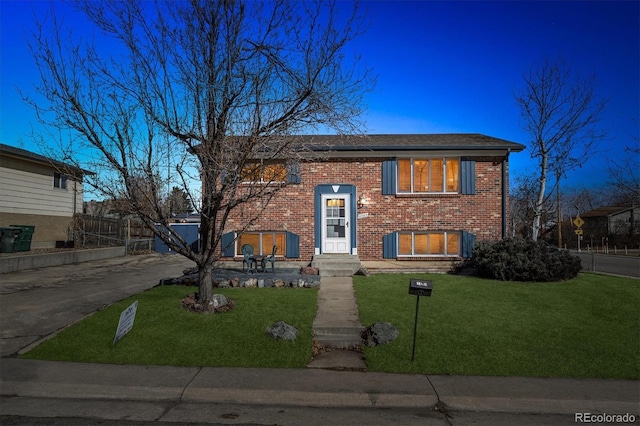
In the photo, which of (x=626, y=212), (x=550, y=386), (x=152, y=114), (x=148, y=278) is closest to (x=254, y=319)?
(x=152, y=114)

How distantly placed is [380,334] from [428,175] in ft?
30.6

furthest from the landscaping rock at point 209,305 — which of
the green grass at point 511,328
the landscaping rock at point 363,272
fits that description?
the landscaping rock at point 363,272

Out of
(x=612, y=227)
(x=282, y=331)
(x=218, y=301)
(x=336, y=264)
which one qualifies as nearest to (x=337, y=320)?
(x=282, y=331)

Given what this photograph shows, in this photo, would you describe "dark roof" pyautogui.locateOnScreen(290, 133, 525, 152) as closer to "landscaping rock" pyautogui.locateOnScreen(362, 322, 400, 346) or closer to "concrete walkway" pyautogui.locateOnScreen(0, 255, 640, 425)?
"landscaping rock" pyautogui.locateOnScreen(362, 322, 400, 346)

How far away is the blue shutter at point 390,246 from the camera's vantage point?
1423 centimetres

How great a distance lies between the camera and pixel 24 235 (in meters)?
16.8

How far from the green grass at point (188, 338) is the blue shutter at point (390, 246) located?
6.41 metres

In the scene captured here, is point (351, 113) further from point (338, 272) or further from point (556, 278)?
point (556, 278)

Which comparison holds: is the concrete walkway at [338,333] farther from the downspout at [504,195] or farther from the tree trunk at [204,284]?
the downspout at [504,195]

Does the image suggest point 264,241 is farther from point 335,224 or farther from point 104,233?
point 104,233

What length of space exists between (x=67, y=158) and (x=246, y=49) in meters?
3.69

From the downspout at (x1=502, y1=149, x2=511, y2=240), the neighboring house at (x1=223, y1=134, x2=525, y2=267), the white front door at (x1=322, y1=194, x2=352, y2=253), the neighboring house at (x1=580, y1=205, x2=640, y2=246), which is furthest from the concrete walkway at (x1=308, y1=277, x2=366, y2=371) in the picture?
the neighboring house at (x1=580, y1=205, x2=640, y2=246)

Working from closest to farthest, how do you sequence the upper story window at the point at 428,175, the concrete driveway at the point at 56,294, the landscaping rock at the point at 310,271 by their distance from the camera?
the concrete driveway at the point at 56,294 → the landscaping rock at the point at 310,271 → the upper story window at the point at 428,175

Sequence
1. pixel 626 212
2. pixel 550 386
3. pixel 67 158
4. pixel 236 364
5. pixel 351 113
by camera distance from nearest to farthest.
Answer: pixel 550 386
pixel 236 364
pixel 67 158
pixel 351 113
pixel 626 212
